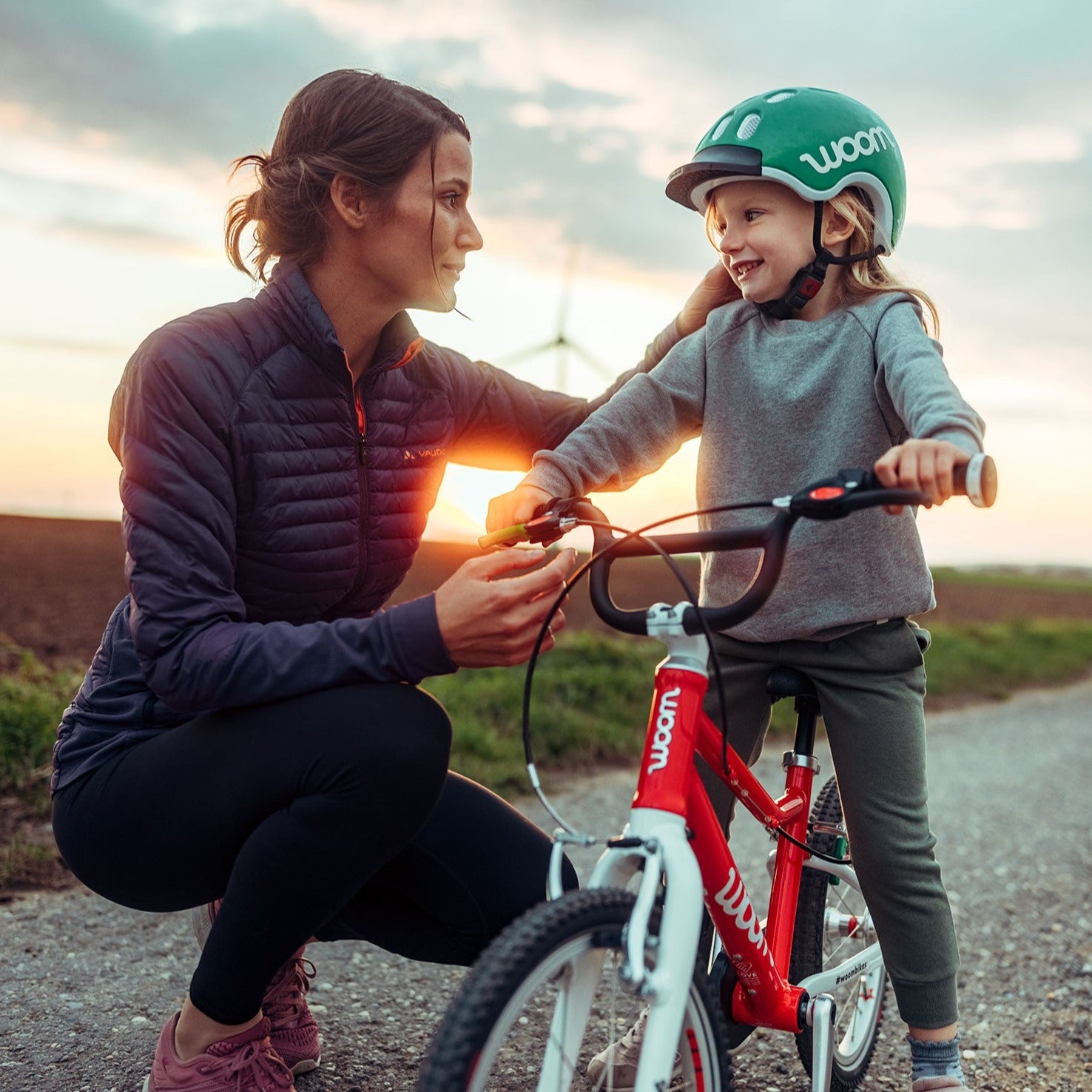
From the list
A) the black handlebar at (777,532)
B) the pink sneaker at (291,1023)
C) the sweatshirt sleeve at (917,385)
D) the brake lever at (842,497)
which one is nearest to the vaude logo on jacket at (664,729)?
the black handlebar at (777,532)

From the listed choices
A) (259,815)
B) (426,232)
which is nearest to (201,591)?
(259,815)

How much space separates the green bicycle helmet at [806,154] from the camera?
2.48 m

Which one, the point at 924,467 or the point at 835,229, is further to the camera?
the point at 835,229

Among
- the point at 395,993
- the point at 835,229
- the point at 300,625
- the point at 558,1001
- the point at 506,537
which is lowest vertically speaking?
the point at 395,993

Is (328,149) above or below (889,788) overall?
above

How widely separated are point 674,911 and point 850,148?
1772 millimetres

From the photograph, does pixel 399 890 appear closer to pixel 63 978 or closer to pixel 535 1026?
pixel 535 1026

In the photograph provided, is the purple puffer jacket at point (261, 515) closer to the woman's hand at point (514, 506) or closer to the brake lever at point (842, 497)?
the woman's hand at point (514, 506)

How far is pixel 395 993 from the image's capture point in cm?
318

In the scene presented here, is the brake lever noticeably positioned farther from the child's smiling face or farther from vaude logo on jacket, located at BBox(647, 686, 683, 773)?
the child's smiling face

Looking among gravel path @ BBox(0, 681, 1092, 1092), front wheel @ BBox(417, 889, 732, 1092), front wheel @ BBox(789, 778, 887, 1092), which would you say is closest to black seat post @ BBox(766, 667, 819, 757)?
front wheel @ BBox(789, 778, 887, 1092)

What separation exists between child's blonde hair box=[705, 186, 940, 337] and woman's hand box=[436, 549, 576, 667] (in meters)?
1.05

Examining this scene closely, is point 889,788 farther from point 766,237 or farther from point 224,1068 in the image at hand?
point 224,1068

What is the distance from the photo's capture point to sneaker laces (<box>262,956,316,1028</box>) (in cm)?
261
